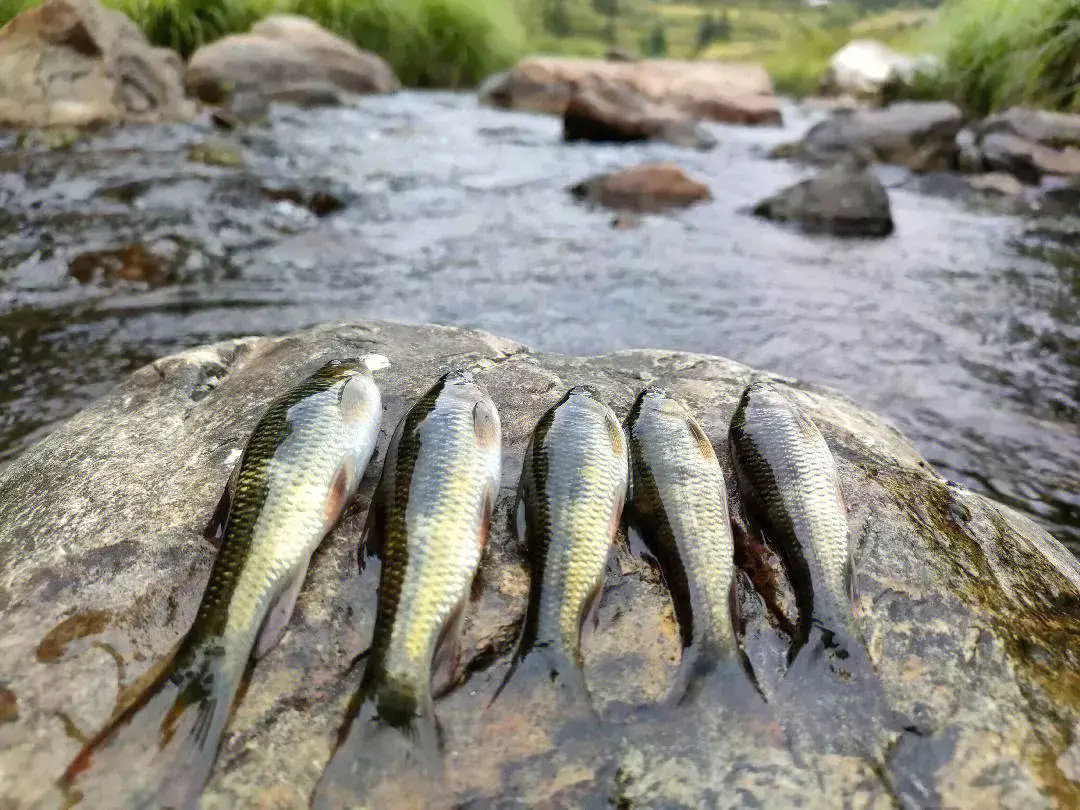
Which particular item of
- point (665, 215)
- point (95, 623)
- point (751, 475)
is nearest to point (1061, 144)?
point (665, 215)

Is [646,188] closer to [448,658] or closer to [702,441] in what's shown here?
[702,441]

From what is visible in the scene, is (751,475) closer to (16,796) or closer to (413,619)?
(413,619)

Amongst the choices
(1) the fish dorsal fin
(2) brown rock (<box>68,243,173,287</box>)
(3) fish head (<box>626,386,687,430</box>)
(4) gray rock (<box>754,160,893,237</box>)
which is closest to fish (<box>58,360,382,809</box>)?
(3) fish head (<box>626,386,687,430</box>)

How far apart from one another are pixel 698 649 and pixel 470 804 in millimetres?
778

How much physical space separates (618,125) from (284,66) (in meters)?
7.67

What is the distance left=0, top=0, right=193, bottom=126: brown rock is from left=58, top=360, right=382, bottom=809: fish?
11107mm

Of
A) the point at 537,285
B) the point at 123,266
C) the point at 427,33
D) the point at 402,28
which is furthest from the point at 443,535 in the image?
the point at 427,33

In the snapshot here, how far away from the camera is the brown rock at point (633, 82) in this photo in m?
18.7

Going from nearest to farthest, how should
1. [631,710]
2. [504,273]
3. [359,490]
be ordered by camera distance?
[631,710] → [359,490] → [504,273]

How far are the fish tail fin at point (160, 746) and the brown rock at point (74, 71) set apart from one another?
11.9 m

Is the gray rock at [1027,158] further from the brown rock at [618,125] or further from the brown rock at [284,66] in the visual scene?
the brown rock at [284,66]

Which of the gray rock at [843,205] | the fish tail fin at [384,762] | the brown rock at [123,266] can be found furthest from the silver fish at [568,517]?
the gray rock at [843,205]

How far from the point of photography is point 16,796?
1.85 metres

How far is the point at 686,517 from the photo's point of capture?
259cm
